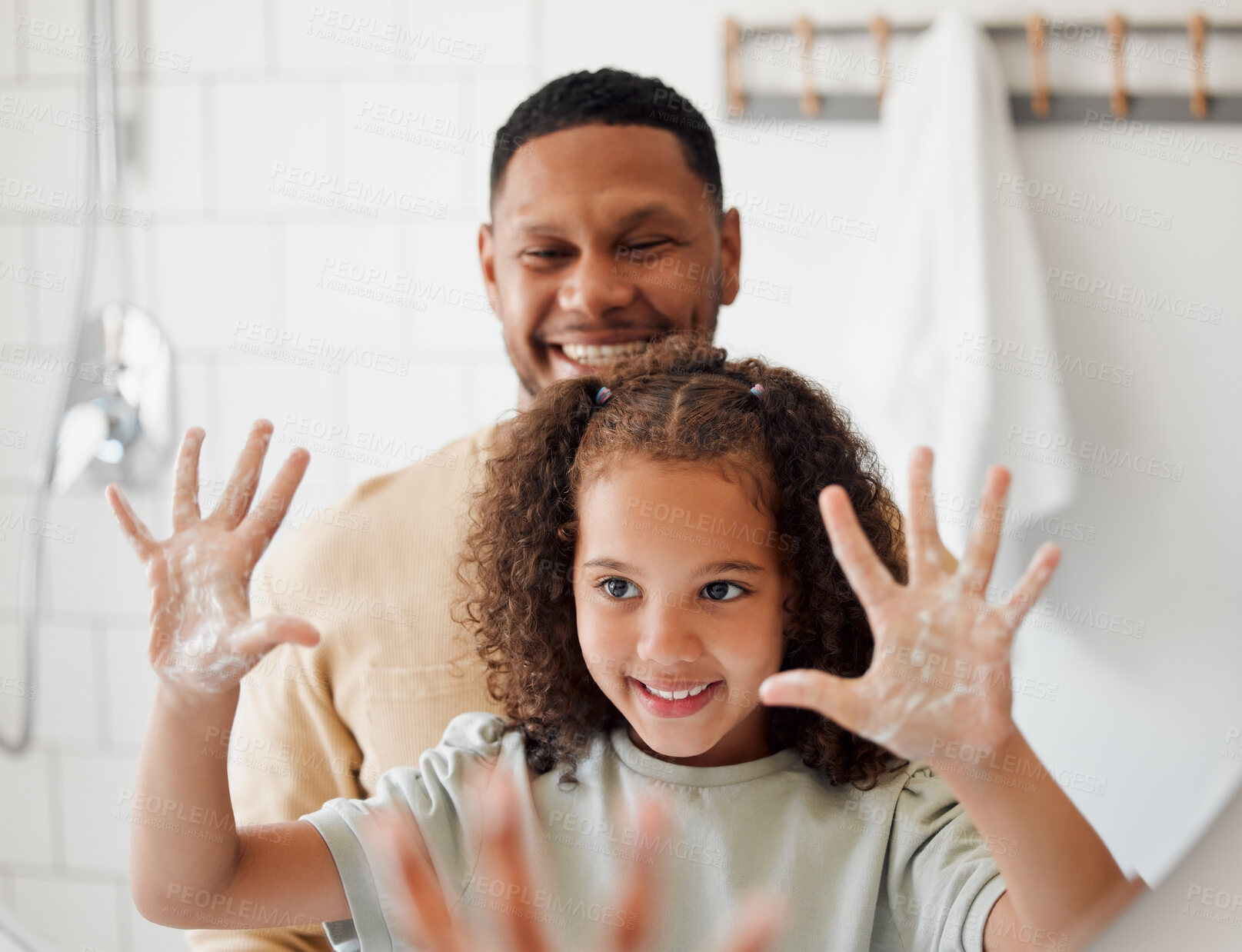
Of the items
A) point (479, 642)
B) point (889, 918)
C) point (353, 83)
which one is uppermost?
point (353, 83)

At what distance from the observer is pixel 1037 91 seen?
1.62 ft

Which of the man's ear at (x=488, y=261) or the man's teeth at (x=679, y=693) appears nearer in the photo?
the man's teeth at (x=679, y=693)

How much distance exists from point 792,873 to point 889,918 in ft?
0.16

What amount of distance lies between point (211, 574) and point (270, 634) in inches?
1.7

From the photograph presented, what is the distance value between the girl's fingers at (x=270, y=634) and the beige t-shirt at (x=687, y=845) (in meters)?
0.14

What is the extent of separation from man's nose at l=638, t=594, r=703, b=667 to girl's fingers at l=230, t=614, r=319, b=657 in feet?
0.46

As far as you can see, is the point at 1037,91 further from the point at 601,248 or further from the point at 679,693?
the point at 679,693

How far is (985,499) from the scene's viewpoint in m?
0.35

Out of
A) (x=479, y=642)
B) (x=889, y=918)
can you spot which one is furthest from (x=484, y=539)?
(x=889, y=918)

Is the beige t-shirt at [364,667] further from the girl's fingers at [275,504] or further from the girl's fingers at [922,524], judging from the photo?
the girl's fingers at [922,524]

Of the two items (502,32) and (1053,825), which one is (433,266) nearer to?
(502,32)

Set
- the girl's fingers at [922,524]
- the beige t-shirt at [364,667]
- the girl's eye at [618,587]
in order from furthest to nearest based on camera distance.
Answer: the beige t-shirt at [364,667] → the girl's eye at [618,587] → the girl's fingers at [922,524]

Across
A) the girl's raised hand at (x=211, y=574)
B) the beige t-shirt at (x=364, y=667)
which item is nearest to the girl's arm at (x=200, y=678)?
the girl's raised hand at (x=211, y=574)

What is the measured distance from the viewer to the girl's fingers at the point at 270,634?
14.9 inches
